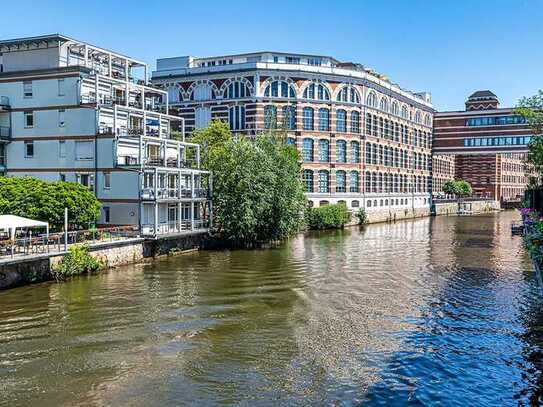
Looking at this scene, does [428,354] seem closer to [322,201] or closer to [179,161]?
[179,161]

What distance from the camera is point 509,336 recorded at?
24.4 m

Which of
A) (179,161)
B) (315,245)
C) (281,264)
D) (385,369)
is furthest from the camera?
(315,245)

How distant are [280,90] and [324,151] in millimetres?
10135

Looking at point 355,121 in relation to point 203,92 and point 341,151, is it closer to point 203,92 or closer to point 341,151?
point 341,151

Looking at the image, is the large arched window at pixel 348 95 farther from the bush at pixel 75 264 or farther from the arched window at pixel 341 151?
the bush at pixel 75 264

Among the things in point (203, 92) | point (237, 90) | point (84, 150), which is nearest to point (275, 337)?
point (84, 150)

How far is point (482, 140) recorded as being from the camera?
111 meters

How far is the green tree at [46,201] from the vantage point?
129ft

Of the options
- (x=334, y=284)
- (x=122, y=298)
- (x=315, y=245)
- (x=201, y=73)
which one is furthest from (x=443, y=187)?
(x=122, y=298)

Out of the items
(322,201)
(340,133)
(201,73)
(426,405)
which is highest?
(201,73)

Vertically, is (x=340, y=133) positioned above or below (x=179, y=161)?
above

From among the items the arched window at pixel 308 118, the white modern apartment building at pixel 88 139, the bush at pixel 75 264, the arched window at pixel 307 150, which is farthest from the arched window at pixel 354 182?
the bush at pixel 75 264

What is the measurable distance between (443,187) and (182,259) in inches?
3471

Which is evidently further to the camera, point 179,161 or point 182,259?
point 179,161
